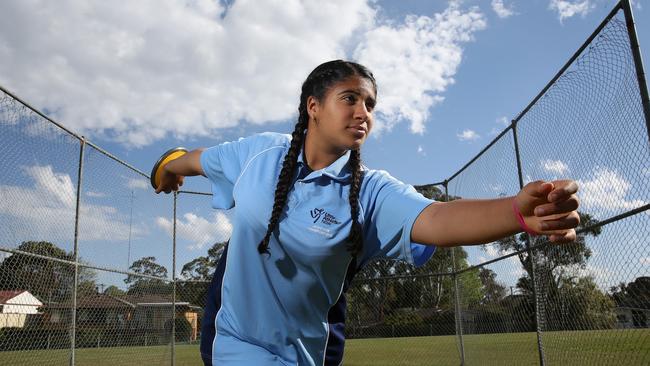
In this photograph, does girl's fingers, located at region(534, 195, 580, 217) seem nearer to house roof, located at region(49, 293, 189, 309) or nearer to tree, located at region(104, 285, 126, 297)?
house roof, located at region(49, 293, 189, 309)

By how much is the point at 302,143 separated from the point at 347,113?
0.96 ft

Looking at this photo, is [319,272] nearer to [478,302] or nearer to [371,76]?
[371,76]

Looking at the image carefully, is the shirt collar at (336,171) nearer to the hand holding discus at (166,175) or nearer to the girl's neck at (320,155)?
the girl's neck at (320,155)

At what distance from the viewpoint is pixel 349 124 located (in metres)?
1.86

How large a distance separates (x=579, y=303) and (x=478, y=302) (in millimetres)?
3354

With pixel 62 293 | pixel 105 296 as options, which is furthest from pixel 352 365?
pixel 62 293

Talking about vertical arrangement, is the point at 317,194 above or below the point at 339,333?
above

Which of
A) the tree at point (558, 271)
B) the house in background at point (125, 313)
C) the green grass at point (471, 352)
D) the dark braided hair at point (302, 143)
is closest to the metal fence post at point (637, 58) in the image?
the tree at point (558, 271)

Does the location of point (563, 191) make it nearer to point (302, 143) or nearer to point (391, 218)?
point (391, 218)

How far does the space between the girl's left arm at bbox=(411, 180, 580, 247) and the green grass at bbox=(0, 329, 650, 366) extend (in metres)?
3.61

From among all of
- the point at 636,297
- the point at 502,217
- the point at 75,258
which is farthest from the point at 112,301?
the point at 502,217

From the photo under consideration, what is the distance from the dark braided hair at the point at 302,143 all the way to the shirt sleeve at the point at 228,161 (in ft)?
0.47

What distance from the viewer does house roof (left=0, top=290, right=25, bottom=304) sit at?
223 inches

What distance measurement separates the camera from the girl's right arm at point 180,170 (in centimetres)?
243
